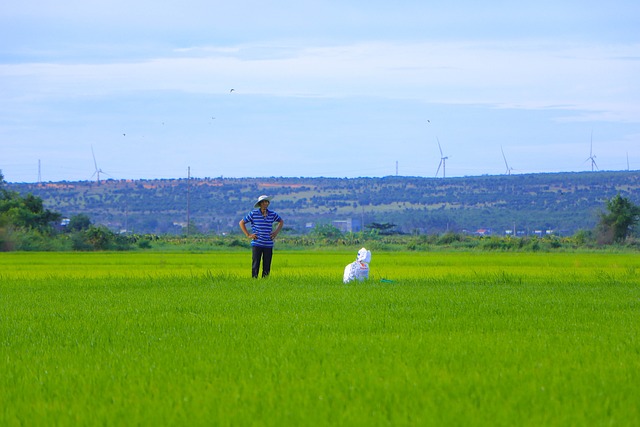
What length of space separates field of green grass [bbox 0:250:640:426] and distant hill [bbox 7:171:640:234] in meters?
92.9

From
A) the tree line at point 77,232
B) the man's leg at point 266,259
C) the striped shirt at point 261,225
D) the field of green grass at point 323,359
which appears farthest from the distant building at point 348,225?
the field of green grass at point 323,359

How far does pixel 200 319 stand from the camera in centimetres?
1105

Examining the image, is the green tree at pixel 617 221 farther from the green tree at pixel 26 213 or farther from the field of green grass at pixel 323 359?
the field of green grass at pixel 323 359

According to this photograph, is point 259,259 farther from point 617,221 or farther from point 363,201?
point 363,201

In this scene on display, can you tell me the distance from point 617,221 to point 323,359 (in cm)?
5426

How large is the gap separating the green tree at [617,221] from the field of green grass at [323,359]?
46.5m

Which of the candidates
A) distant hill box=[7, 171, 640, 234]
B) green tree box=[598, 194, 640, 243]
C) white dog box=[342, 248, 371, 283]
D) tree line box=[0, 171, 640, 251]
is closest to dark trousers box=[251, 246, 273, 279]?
white dog box=[342, 248, 371, 283]

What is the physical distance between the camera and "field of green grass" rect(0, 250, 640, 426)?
19.4 feet

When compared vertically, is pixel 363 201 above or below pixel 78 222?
above

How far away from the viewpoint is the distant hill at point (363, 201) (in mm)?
110875

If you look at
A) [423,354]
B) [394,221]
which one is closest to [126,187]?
[394,221]

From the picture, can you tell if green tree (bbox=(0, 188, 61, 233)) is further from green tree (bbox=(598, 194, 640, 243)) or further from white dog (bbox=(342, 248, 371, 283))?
white dog (bbox=(342, 248, 371, 283))

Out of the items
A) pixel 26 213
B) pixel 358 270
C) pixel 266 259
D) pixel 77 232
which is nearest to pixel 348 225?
pixel 26 213

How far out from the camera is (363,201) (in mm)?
127812
